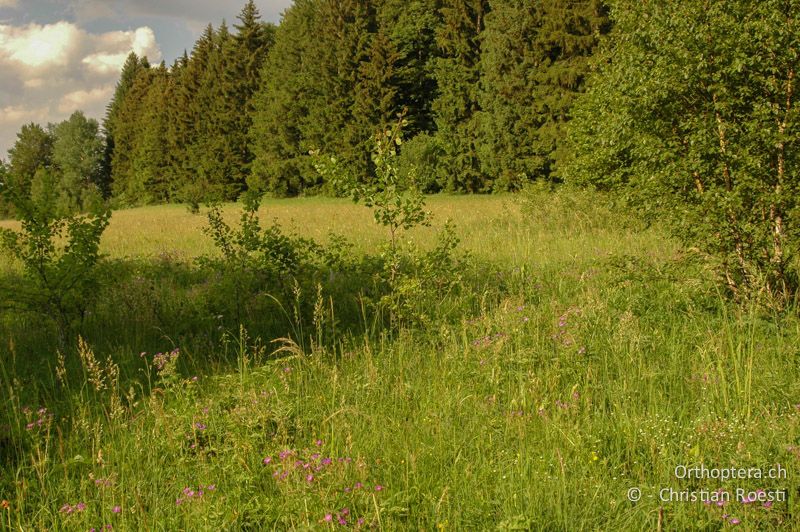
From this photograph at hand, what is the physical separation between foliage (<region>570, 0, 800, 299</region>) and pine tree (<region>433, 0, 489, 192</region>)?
101 feet

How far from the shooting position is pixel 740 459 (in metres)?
2.70

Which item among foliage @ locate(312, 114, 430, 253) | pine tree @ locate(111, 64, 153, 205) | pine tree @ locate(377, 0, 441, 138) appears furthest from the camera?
pine tree @ locate(111, 64, 153, 205)

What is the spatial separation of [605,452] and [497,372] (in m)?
1.12

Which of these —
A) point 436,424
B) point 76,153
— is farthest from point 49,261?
point 76,153

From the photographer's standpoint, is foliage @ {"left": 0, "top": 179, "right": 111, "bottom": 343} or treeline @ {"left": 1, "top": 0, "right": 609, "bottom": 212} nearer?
foliage @ {"left": 0, "top": 179, "right": 111, "bottom": 343}

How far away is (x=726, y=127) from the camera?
16.6ft

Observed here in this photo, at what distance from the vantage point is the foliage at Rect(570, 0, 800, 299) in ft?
16.4

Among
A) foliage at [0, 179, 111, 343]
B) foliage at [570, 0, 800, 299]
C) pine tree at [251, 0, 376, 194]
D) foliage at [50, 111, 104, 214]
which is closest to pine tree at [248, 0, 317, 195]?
pine tree at [251, 0, 376, 194]

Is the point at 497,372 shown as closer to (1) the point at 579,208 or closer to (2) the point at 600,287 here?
(2) the point at 600,287

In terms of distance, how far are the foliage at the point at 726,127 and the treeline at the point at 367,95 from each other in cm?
2117

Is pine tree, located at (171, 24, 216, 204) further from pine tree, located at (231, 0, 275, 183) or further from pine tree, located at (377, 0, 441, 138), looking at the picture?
pine tree, located at (377, 0, 441, 138)

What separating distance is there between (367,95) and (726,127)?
34.8 metres

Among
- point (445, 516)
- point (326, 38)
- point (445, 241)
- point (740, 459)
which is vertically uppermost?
point (326, 38)

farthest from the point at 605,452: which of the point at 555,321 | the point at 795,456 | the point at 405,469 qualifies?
the point at 555,321
